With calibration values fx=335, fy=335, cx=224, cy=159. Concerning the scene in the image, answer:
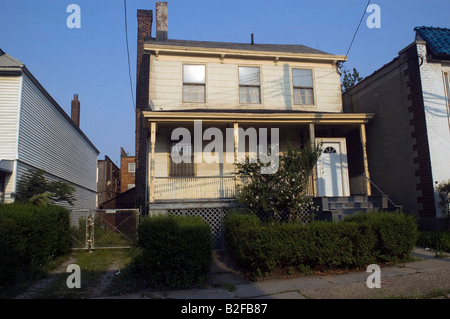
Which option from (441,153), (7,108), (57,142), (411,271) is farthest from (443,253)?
(57,142)

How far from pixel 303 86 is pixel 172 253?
31.9 feet

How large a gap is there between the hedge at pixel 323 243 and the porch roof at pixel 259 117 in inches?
182

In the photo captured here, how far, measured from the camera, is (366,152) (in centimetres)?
1254

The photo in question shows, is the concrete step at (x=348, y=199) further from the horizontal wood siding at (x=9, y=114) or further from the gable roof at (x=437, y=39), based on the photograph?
the horizontal wood siding at (x=9, y=114)

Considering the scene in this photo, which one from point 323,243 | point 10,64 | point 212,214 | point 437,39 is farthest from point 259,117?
point 10,64

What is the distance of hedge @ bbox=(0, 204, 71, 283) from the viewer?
6.69 metres

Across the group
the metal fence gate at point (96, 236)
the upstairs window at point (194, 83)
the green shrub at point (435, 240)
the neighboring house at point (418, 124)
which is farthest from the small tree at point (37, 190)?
the neighboring house at point (418, 124)

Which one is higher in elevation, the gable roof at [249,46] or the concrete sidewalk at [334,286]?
the gable roof at [249,46]

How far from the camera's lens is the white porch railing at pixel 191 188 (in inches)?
447

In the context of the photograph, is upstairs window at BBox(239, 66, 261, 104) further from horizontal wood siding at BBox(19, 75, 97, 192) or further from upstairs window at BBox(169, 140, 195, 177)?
horizontal wood siding at BBox(19, 75, 97, 192)

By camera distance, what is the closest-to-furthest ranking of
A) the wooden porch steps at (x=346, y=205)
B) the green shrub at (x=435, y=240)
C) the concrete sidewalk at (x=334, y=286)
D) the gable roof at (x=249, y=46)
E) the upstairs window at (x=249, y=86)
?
the concrete sidewalk at (x=334, y=286) → the green shrub at (x=435, y=240) → the wooden porch steps at (x=346, y=205) → the upstairs window at (x=249, y=86) → the gable roof at (x=249, y=46)

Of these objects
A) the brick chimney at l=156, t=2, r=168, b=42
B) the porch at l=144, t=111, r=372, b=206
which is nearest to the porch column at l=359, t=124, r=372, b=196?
the porch at l=144, t=111, r=372, b=206
